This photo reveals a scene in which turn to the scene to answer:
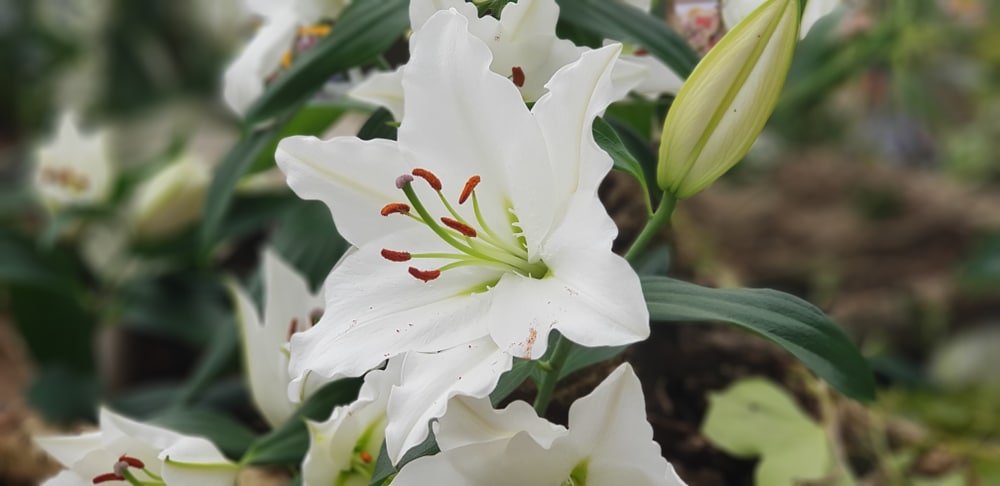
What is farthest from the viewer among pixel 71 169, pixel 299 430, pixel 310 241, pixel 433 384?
pixel 71 169

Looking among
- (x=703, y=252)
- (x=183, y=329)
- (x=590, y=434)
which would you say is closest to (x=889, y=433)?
(x=703, y=252)

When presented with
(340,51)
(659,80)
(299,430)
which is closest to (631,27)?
(659,80)

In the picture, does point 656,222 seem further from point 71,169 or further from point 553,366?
point 71,169

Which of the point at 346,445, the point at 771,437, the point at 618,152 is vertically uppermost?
the point at 618,152

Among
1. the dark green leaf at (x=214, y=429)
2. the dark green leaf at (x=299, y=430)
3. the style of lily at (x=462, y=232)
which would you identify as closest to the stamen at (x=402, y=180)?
the style of lily at (x=462, y=232)

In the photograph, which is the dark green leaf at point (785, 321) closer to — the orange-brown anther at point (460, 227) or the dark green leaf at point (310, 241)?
the orange-brown anther at point (460, 227)

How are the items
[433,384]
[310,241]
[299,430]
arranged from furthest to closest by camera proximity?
[310,241] < [299,430] < [433,384]

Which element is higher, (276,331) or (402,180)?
(402,180)
